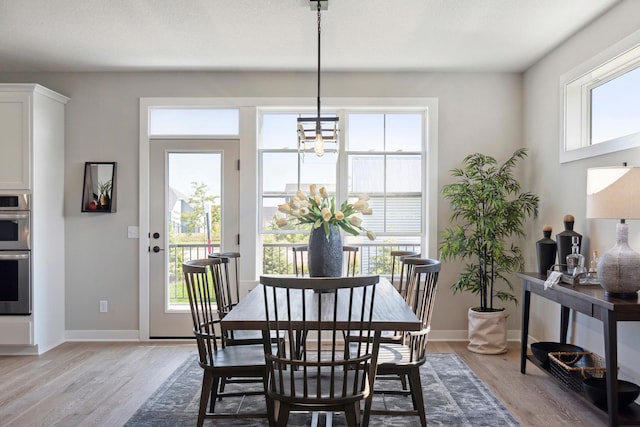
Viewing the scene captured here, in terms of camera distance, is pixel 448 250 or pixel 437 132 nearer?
pixel 448 250

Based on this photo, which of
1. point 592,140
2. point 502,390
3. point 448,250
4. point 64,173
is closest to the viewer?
point 502,390

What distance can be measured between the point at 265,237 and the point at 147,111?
1664mm

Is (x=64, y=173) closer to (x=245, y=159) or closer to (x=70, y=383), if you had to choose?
(x=245, y=159)

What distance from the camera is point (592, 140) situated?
12.0 ft

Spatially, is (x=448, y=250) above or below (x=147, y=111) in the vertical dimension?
below

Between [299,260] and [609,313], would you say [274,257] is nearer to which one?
[299,260]

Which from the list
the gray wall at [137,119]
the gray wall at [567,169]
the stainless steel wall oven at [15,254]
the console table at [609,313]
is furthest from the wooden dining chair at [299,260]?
the stainless steel wall oven at [15,254]

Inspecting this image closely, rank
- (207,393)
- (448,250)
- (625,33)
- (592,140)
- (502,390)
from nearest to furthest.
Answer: (207,393), (625,33), (502,390), (592,140), (448,250)

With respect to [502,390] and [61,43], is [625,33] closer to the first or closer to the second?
[502,390]

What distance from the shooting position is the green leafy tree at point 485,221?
4.17 metres

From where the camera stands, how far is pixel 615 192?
2629 mm

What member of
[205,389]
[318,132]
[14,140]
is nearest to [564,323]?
[318,132]

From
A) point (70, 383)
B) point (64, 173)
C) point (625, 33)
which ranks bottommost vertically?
point (70, 383)

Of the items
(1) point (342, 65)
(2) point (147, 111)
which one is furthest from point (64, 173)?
(1) point (342, 65)
